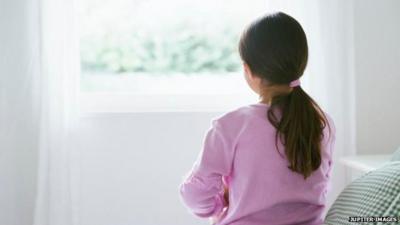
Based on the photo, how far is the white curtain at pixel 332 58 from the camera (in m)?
1.96

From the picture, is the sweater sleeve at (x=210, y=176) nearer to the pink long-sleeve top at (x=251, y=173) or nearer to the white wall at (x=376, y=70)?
the pink long-sleeve top at (x=251, y=173)

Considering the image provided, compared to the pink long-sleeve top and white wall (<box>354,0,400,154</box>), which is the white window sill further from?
the pink long-sleeve top

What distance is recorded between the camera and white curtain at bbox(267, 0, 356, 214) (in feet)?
6.43

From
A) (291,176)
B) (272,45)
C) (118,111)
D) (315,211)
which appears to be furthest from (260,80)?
(118,111)

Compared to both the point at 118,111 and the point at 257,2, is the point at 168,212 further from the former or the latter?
the point at 257,2

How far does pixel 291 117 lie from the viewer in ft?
3.88

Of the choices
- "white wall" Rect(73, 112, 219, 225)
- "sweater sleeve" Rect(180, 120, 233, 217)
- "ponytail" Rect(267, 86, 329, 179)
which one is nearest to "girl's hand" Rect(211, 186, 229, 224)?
"sweater sleeve" Rect(180, 120, 233, 217)

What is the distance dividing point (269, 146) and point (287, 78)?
18 centimetres

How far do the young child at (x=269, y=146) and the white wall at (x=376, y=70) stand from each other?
93 cm

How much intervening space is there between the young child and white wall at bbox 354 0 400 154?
0.93 metres

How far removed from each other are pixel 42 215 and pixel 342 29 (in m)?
1.37

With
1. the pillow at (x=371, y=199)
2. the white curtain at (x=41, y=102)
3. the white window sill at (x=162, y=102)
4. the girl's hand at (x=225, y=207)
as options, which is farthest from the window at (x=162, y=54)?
the pillow at (x=371, y=199)

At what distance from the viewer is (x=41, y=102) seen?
189 cm

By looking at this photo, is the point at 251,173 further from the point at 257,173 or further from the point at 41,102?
the point at 41,102
